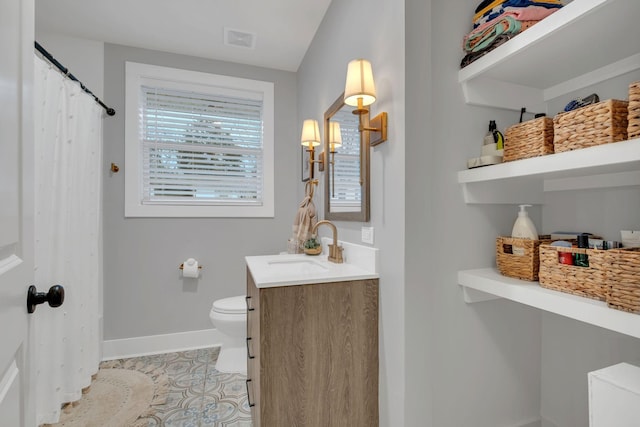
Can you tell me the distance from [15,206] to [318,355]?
3.64 feet

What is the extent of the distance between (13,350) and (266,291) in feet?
2.44

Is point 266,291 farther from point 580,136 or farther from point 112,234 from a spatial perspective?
point 112,234

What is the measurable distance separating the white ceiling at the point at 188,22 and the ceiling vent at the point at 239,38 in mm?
31

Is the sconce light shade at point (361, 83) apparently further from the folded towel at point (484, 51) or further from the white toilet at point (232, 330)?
the white toilet at point (232, 330)

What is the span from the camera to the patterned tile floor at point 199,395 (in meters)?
1.72

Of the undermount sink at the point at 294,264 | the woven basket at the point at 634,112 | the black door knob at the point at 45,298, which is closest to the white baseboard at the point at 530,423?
the undermount sink at the point at 294,264

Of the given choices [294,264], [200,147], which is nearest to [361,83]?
[294,264]

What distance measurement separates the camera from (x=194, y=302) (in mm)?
2688

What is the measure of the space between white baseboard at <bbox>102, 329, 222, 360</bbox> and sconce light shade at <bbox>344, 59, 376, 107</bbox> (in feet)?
7.84

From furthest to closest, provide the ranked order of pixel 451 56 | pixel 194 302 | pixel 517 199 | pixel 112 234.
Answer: pixel 194 302 < pixel 112 234 < pixel 517 199 < pixel 451 56

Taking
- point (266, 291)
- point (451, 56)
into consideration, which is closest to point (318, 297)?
point (266, 291)

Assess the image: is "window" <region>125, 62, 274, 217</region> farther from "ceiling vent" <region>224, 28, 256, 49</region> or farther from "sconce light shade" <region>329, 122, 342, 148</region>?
"sconce light shade" <region>329, 122, 342, 148</region>

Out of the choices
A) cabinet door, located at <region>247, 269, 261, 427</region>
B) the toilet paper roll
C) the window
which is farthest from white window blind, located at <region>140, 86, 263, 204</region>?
cabinet door, located at <region>247, 269, 261, 427</region>

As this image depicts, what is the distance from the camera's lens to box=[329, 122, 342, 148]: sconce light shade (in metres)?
1.86
